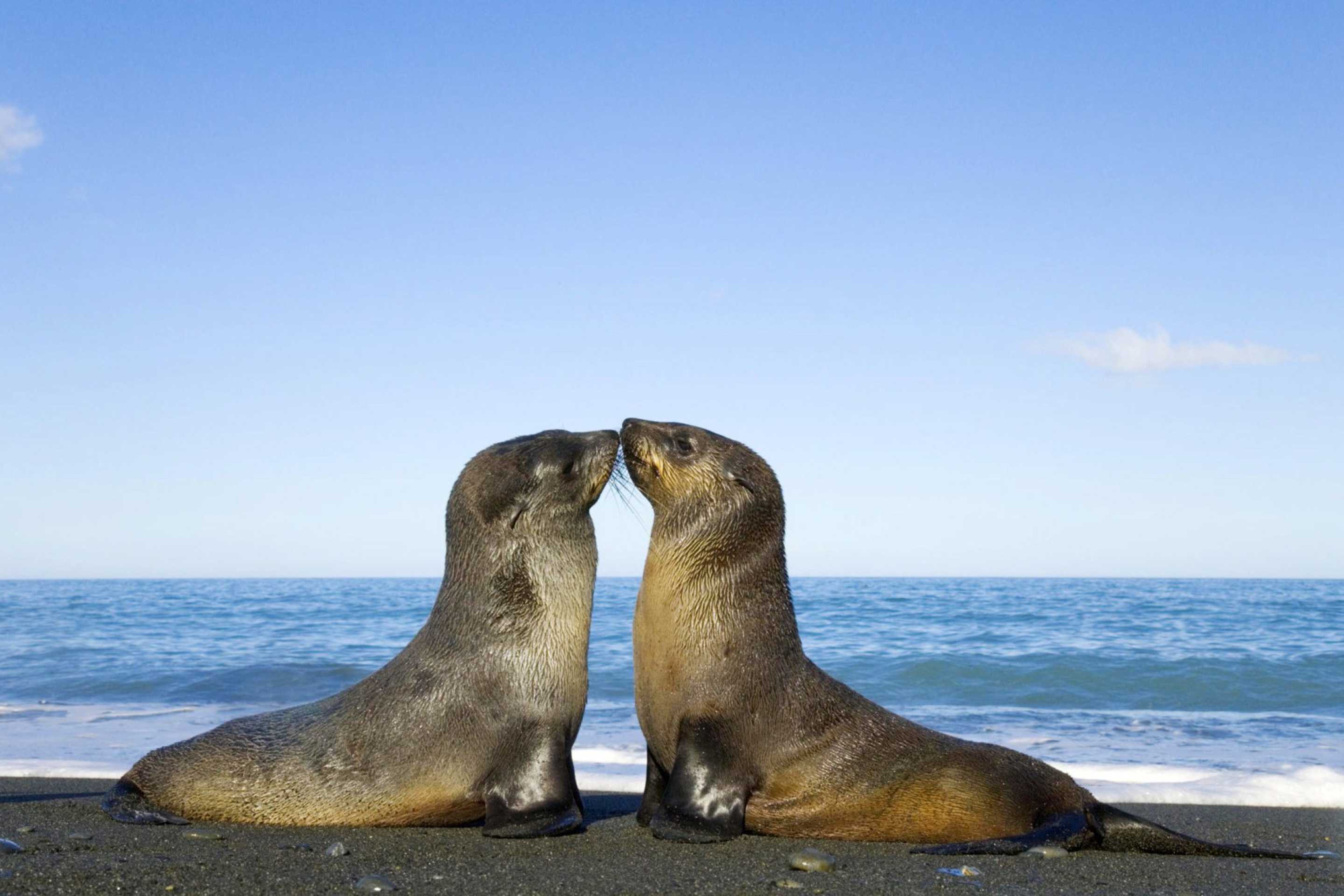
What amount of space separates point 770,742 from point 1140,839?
209 cm

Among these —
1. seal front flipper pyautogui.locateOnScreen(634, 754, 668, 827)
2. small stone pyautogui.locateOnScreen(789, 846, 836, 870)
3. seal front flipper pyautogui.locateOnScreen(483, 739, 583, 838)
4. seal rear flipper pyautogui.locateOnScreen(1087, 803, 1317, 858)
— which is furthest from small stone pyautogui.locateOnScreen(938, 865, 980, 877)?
seal front flipper pyautogui.locateOnScreen(483, 739, 583, 838)

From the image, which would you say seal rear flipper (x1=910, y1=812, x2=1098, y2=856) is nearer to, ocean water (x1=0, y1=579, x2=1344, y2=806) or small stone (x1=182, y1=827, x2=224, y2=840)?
ocean water (x1=0, y1=579, x2=1344, y2=806)

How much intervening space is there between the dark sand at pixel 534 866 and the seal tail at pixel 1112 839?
0.23 ft

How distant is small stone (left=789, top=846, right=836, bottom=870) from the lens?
6.08 metres

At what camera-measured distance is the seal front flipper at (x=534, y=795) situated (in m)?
6.68

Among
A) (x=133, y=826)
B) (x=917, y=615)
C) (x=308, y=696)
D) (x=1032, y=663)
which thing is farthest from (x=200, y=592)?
(x=133, y=826)

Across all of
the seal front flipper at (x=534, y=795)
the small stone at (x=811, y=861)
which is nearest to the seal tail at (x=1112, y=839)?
the small stone at (x=811, y=861)

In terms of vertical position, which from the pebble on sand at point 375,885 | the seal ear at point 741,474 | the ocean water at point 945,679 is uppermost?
the seal ear at point 741,474

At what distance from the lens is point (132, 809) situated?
7238 millimetres

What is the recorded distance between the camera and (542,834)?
664cm

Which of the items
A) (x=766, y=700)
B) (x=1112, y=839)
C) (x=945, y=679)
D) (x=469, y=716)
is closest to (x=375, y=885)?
(x=469, y=716)

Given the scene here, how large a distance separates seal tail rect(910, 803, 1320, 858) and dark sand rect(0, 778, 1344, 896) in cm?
7

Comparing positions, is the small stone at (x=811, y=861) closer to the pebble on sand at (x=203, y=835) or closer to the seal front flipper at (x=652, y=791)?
the seal front flipper at (x=652, y=791)

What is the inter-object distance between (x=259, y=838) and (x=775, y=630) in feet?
10.2
